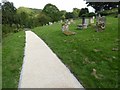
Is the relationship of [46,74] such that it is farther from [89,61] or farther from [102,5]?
[102,5]

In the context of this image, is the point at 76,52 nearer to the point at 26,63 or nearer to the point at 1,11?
the point at 26,63

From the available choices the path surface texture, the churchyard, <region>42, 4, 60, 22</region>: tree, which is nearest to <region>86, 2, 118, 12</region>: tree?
<region>42, 4, 60, 22</region>: tree

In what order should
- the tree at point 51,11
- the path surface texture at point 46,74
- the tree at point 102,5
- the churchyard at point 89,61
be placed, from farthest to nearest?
the tree at point 51,11 < the tree at point 102,5 < the churchyard at point 89,61 < the path surface texture at point 46,74

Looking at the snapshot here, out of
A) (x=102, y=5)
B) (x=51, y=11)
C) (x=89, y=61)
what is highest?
(x=102, y=5)

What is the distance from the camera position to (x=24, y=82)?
11445 millimetres

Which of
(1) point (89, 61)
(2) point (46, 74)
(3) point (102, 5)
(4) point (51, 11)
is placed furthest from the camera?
(4) point (51, 11)

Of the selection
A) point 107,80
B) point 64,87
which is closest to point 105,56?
point 107,80

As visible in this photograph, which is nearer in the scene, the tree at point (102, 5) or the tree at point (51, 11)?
the tree at point (102, 5)

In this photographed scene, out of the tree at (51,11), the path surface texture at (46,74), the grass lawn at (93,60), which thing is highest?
the tree at (51,11)

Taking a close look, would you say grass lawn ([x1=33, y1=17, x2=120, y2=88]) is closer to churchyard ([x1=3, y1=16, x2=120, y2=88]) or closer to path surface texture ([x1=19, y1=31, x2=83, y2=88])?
churchyard ([x1=3, y1=16, x2=120, y2=88])

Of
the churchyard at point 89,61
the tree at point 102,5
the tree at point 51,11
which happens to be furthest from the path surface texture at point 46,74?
the tree at point 51,11

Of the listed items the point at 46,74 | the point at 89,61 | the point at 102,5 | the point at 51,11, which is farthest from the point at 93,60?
the point at 51,11

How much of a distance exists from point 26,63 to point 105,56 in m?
4.44

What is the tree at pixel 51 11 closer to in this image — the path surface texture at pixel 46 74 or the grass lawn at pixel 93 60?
the grass lawn at pixel 93 60
